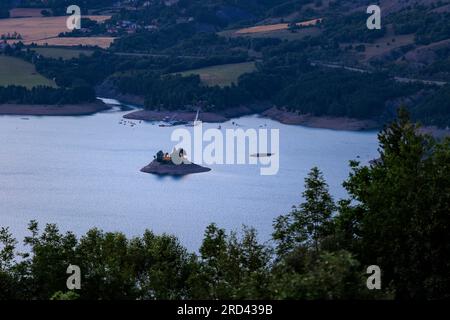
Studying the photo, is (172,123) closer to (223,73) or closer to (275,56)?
(223,73)

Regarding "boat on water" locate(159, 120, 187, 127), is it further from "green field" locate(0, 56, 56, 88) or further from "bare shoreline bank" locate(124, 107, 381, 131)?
"green field" locate(0, 56, 56, 88)

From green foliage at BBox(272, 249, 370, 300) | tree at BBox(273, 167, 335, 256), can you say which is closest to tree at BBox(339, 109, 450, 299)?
tree at BBox(273, 167, 335, 256)

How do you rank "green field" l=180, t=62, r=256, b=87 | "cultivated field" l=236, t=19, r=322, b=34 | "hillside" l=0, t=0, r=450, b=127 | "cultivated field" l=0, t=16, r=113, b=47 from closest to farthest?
"hillside" l=0, t=0, r=450, b=127 < "green field" l=180, t=62, r=256, b=87 < "cultivated field" l=0, t=16, r=113, b=47 < "cultivated field" l=236, t=19, r=322, b=34

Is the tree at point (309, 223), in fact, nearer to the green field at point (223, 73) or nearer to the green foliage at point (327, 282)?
the green foliage at point (327, 282)

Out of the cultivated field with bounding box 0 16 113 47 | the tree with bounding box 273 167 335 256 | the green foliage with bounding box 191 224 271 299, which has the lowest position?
the green foliage with bounding box 191 224 271 299

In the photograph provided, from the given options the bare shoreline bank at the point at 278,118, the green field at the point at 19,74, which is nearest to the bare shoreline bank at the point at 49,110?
the green field at the point at 19,74

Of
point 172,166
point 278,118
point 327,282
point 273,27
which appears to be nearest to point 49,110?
point 278,118

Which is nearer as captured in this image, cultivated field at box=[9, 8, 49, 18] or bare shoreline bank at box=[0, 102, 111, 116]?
bare shoreline bank at box=[0, 102, 111, 116]

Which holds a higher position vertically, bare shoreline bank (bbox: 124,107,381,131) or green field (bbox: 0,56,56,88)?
green field (bbox: 0,56,56,88)
